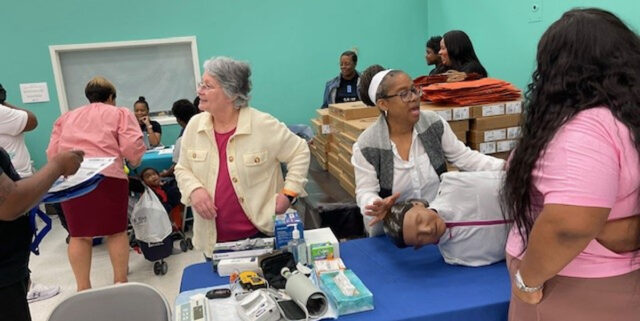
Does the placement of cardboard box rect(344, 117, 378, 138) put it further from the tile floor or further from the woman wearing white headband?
the tile floor

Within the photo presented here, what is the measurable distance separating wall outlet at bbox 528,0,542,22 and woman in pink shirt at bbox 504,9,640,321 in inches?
109

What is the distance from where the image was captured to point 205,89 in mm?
1914

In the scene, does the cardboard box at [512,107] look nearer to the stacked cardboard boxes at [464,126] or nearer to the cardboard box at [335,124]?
the stacked cardboard boxes at [464,126]

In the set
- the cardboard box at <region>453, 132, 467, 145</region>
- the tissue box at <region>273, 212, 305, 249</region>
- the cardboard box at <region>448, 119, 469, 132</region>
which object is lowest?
the tissue box at <region>273, 212, 305, 249</region>

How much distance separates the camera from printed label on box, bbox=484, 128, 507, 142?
242 centimetres

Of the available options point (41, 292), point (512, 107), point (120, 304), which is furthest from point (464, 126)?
point (41, 292)

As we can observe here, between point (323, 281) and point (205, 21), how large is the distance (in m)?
4.36

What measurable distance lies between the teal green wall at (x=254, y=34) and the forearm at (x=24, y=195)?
3.95 metres

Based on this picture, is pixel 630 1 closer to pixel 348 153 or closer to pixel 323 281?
pixel 348 153

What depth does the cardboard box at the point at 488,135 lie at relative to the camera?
241 centimetres

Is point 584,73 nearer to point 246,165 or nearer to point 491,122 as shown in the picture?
point 246,165

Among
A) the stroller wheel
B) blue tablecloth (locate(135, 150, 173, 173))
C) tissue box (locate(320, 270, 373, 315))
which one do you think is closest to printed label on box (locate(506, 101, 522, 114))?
tissue box (locate(320, 270, 373, 315))

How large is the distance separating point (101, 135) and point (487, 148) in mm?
2296

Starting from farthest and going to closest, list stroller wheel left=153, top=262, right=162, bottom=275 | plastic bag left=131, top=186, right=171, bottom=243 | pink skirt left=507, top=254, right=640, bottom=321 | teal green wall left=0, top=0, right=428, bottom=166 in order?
teal green wall left=0, top=0, right=428, bottom=166 < stroller wheel left=153, top=262, right=162, bottom=275 < plastic bag left=131, top=186, right=171, bottom=243 < pink skirt left=507, top=254, right=640, bottom=321
